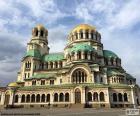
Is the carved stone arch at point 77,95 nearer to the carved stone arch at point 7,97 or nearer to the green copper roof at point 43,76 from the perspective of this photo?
the green copper roof at point 43,76

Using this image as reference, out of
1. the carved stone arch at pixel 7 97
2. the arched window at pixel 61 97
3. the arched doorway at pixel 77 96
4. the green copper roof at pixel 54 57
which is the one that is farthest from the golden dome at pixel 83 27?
the carved stone arch at pixel 7 97

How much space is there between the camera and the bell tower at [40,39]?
231 ft

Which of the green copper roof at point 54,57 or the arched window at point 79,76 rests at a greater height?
the green copper roof at point 54,57

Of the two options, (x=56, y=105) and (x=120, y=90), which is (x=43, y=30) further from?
(x=120, y=90)

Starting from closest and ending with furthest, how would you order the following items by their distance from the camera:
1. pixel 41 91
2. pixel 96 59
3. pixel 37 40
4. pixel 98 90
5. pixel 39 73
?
pixel 98 90 < pixel 41 91 < pixel 96 59 < pixel 39 73 < pixel 37 40

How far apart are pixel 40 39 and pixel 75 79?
86.1 ft

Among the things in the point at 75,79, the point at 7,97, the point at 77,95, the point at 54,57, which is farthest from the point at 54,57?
the point at 77,95

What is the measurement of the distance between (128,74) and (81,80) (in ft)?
72.1

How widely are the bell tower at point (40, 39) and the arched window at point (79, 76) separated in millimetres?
22003

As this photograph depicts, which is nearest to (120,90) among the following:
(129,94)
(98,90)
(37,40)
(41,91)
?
(129,94)

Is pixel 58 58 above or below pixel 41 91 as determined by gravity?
above

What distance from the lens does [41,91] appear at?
2093 inches

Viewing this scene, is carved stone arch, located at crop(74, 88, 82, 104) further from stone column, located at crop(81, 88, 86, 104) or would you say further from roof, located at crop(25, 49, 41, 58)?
roof, located at crop(25, 49, 41, 58)

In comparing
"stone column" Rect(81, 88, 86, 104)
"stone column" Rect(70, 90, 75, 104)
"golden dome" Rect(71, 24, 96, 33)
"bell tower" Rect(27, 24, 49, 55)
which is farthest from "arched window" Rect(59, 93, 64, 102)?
"golden dome" Rect(71, 24, 96, 33)
